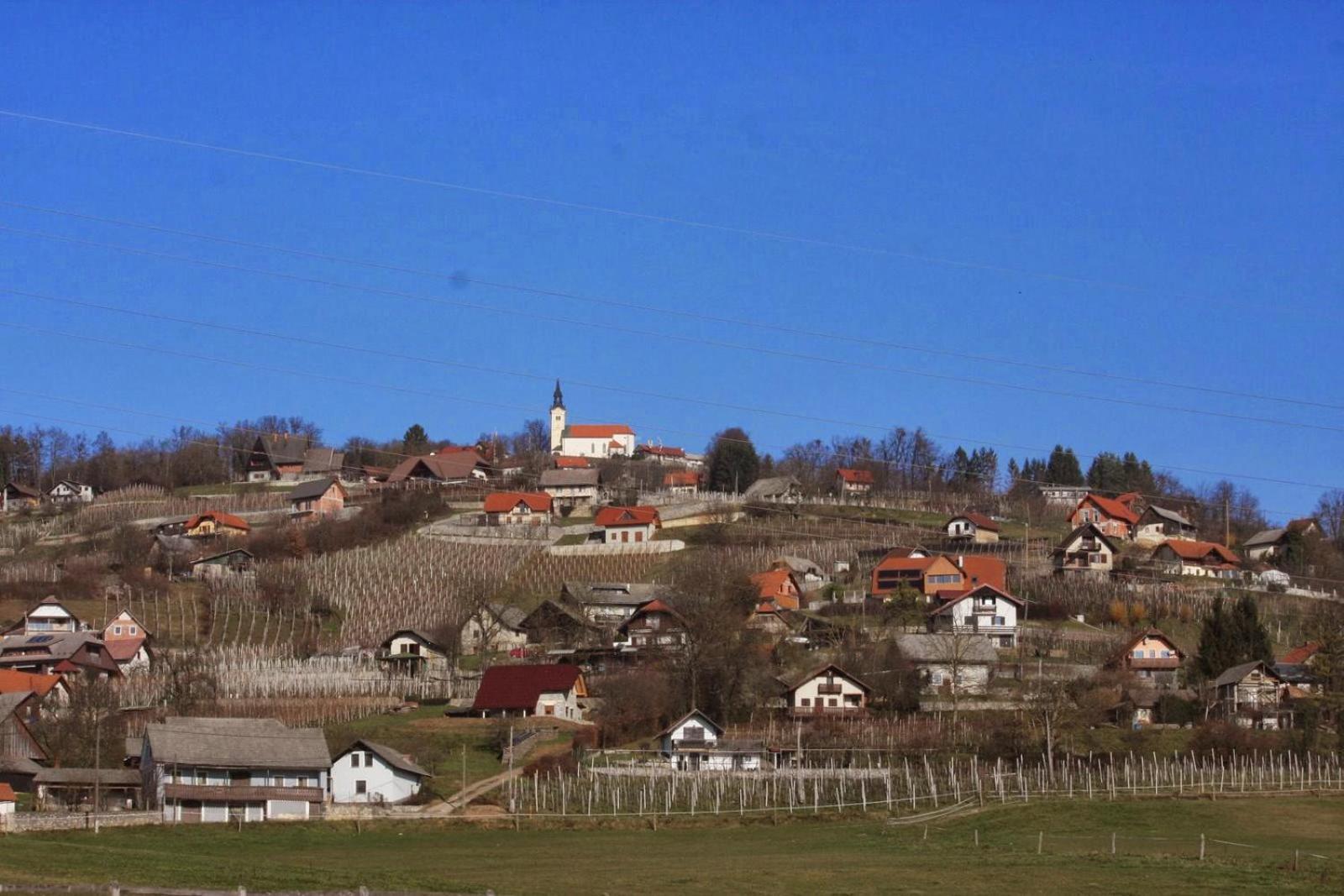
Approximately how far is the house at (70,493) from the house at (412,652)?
70790mm

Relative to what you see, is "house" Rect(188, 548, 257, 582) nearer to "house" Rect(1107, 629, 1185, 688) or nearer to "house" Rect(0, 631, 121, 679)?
"house" Rect(0, 631, 121, 679)

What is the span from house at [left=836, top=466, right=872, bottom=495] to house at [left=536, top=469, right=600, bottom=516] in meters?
21.4

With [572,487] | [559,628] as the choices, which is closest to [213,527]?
[572,487]

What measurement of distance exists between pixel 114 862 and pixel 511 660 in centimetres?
4660

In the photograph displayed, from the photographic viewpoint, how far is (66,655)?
86438 mm

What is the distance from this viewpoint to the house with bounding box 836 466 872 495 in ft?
496

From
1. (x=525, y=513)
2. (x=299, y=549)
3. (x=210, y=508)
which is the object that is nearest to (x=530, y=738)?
(x=299, y=549)

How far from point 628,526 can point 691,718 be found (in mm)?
52218

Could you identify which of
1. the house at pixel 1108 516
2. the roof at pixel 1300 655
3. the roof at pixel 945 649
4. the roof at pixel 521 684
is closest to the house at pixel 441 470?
the house at pixel 1108 516

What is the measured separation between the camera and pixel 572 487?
140250mm

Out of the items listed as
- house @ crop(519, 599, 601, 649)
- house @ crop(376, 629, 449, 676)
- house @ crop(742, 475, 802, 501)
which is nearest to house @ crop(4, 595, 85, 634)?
house @ crop(376, 629, 449, 676)

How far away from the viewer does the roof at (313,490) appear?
13750 cm

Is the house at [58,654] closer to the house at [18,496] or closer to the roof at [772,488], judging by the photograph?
the roof at [772,488]

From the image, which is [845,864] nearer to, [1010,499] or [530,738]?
[530,738]
